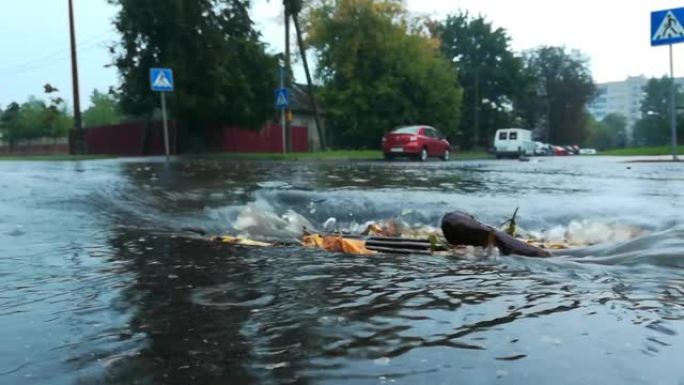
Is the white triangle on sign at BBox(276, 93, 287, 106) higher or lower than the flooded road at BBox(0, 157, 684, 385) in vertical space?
higher

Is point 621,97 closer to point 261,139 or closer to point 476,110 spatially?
point 476,110

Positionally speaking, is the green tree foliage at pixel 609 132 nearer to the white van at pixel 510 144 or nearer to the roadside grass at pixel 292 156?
the white van at pixel 510 144

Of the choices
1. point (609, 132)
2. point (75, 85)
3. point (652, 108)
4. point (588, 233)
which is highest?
point (652, 108)

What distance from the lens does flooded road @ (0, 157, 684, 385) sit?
2.43 metres

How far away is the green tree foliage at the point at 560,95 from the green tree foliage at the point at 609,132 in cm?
2781

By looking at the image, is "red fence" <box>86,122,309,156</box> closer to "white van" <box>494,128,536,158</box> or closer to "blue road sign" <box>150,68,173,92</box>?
"white van" <box>494,128,536,158</box>

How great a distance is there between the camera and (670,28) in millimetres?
15102

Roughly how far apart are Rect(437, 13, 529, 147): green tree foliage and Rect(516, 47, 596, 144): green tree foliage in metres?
13.8

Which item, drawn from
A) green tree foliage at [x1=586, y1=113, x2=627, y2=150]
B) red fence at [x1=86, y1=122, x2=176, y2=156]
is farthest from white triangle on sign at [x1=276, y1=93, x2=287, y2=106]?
green tree foliage at [x1=586, y1=113, x2=627, y2=150]

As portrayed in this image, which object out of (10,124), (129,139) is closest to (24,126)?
(10,124)

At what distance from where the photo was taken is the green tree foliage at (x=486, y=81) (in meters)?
60.5

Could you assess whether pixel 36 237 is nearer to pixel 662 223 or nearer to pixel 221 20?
pixel 662 223

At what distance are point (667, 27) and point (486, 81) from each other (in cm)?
4691

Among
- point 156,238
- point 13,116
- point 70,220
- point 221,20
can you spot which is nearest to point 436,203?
point 156,238
